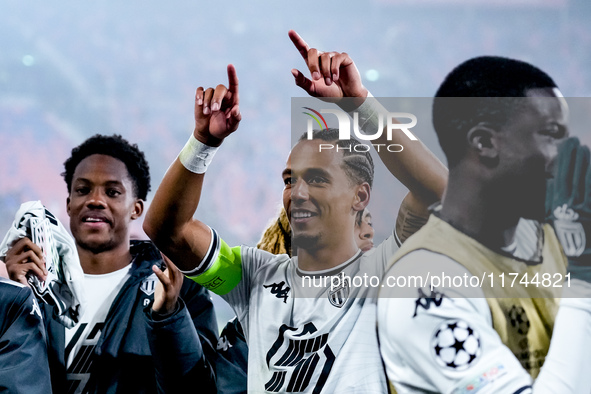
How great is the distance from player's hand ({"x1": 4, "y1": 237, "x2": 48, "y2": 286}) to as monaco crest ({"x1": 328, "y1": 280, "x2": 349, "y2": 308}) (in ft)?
3.08

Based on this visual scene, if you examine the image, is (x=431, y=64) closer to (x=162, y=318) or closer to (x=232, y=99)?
(x=232, y=99)

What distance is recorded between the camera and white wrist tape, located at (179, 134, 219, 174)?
5.49ft

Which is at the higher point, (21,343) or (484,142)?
(484,142)

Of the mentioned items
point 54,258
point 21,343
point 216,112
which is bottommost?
point 21,343

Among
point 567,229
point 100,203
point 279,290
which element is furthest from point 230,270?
point 567,229

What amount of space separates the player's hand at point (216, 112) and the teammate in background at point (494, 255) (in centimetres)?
58

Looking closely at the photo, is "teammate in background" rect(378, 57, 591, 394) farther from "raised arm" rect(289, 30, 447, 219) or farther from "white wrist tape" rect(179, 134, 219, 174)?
"white wrist tape" rect(179, 134, 219, 174)

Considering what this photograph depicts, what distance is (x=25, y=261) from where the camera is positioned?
1.92 meters

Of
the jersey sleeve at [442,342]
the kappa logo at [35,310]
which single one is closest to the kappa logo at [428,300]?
the jersey sleeve at [442,342]

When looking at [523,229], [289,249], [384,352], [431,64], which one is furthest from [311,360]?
[431,64]

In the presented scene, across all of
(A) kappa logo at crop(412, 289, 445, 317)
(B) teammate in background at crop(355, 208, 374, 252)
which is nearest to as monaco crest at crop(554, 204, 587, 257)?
(A) kappa logo at crop(412, 289, 445, 317)

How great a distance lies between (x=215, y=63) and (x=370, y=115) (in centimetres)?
61

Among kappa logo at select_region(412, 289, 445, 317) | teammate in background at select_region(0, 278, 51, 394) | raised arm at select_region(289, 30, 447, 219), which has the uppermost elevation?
raised arm at select_region(289, 30, 447, 219)

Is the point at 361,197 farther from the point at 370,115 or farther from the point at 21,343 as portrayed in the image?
the point at 21,343
